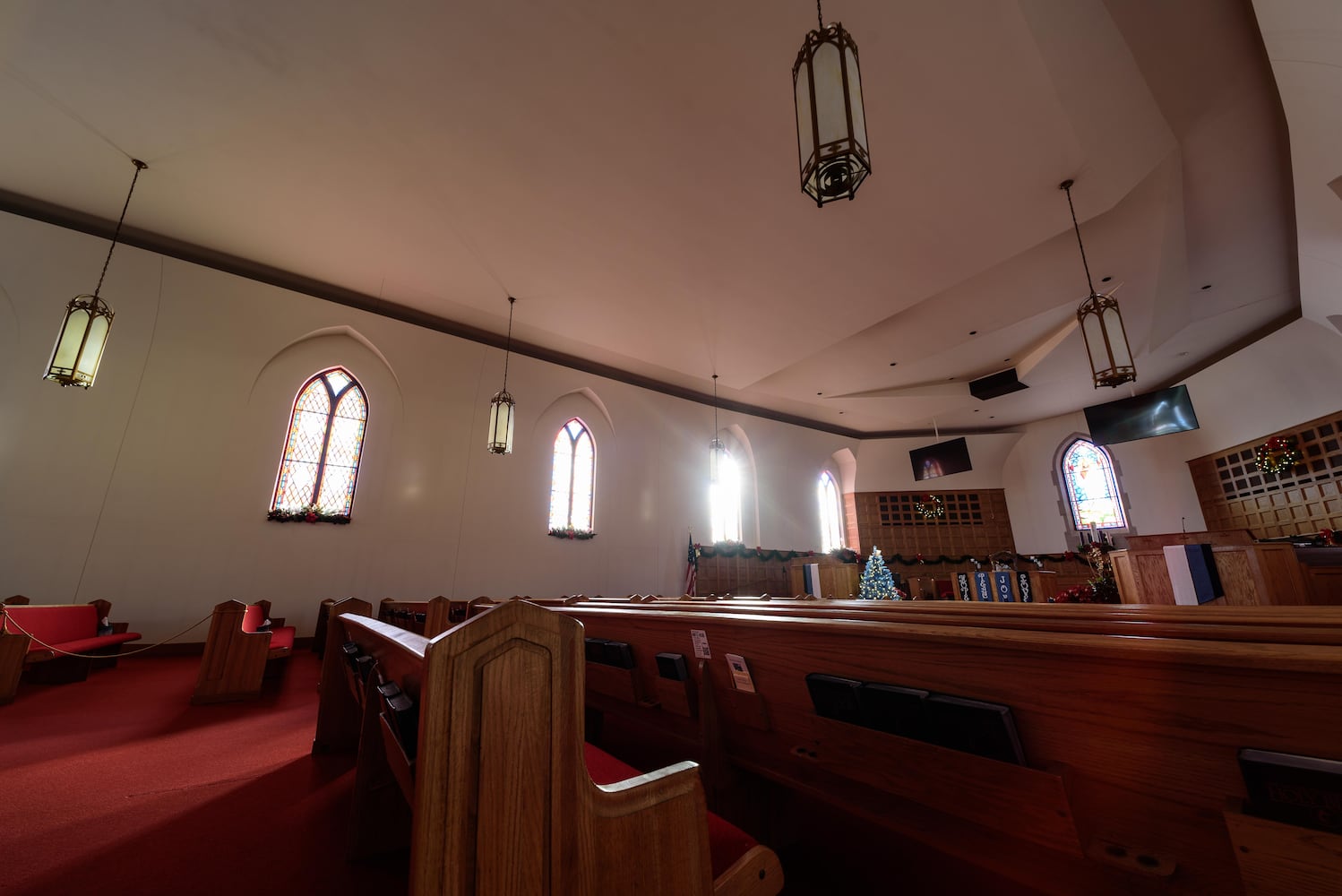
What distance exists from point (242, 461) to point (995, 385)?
10.8m

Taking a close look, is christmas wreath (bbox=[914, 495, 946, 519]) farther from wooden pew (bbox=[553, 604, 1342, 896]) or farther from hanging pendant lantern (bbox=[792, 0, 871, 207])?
wooden pew (bbox=[553, 604, 1342, 896])

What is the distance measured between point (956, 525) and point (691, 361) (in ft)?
26.5

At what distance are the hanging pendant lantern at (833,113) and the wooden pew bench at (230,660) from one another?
431 centimetres

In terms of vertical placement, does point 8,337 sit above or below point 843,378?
below

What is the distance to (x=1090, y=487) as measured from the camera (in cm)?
1043

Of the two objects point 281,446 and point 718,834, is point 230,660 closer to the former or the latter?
point 281,446

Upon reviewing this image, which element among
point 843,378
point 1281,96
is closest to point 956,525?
point 843,378

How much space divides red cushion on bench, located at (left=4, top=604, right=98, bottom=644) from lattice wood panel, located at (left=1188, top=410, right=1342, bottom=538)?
532 inches

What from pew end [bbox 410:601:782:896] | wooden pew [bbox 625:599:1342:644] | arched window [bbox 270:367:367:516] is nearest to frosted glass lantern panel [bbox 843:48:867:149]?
wooden pew [bbox 625:599:1342:644]

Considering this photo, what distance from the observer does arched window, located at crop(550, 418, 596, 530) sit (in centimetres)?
744

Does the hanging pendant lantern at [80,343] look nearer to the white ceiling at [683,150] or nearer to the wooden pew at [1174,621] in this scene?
the white ceiling at [683,150]

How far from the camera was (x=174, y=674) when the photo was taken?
395 centimetres

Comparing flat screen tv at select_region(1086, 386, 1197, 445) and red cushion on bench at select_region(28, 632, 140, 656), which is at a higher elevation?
flat screen tv at select_region(1086, 386, 1197, 445)

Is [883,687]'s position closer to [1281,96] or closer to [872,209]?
[872,209]
